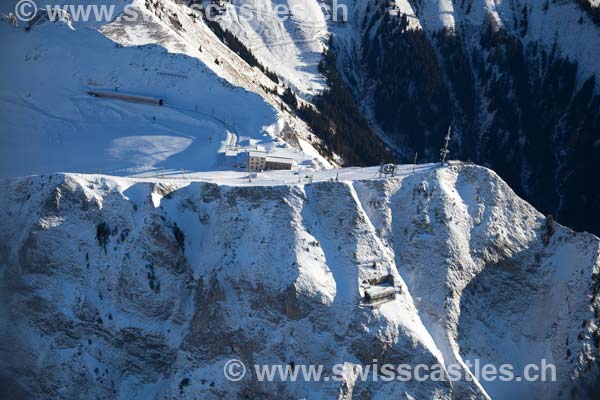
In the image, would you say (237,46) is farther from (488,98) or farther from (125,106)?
(488,98)

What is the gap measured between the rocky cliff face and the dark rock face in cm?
6789

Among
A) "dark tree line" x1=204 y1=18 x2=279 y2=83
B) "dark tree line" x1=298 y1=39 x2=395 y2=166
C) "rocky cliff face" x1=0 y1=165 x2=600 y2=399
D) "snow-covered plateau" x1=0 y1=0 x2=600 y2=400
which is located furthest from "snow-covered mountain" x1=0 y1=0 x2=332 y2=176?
"dark tree line" x1=204 y1=18 x2=279 y2=83

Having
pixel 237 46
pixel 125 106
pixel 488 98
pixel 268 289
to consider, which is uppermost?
pixel 237 46

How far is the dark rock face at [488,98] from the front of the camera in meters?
128

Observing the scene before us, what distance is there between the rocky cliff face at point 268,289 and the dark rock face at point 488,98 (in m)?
67.9

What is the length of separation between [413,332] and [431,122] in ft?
301

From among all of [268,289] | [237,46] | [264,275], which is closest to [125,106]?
[264,275]

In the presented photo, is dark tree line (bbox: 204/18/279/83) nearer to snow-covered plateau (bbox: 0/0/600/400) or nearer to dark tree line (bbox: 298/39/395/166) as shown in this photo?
dark tree line (bbox: 298/39/395/166)

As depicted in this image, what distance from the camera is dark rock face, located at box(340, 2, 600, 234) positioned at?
128 meters

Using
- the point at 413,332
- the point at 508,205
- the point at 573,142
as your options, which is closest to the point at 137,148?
the point at 413,332

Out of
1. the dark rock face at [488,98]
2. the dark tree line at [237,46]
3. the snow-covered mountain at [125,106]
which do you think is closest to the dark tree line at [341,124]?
the snow-covered mountain at [125,106]

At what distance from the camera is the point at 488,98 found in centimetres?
14288

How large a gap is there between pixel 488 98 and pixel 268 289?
111m

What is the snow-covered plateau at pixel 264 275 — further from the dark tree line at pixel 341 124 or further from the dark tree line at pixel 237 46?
the dark tree line at pixel 237 46
